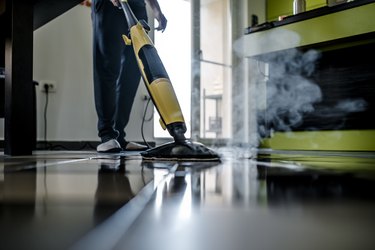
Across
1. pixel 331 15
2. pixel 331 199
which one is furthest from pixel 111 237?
pixel 331 15

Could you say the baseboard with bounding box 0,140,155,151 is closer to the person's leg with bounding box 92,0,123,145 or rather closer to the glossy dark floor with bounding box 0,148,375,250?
the person's leg with bounding box 92,0,123,145

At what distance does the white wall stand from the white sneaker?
1186 mm

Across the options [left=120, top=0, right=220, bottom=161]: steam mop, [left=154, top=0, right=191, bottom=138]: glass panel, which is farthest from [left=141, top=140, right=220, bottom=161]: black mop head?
[left=154, top=0, right=191, bottom=138]: glass panel

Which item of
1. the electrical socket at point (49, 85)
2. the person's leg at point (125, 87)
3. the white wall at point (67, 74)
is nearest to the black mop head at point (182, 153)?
the person's leg at point (125, 87)

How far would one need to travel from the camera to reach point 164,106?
3.81 ft

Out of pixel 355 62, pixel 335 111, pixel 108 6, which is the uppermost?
pixel 108 6

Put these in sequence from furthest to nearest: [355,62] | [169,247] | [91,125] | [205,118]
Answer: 1. [205,118]
2. [91,125]
3. [355,62]
4. [169,247]

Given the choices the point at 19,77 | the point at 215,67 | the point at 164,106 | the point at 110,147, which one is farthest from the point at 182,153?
the point at 215,67

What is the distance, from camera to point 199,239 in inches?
8.1

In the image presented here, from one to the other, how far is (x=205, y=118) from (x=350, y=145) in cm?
203

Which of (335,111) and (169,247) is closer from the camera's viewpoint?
(169,247)

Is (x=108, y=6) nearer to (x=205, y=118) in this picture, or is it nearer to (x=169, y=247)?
→ (x=169, y=247)

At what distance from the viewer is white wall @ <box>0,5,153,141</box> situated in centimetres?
289

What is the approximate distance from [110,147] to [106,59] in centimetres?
42
